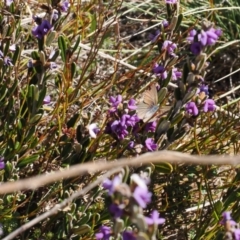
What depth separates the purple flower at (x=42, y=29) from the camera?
1.84 metres

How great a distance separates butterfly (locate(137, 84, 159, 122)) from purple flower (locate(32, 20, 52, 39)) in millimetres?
396

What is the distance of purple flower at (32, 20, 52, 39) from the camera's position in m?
1.84

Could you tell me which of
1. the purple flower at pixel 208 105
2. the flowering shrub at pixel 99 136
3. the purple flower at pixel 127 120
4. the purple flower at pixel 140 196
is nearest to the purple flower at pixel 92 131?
the flowering shrub at pixel 99 136

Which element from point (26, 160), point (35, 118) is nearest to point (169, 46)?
point (35, 118)

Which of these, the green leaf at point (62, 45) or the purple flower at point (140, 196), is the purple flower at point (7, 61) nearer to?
the green leaf at point (62, 45)

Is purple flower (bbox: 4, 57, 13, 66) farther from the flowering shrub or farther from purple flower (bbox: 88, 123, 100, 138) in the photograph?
purple flower (bbox: 88, 123, 100, 138)

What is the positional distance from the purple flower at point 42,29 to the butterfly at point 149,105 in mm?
396

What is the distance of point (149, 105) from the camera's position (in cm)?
183

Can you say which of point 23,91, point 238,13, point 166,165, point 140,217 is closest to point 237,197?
point 166,165

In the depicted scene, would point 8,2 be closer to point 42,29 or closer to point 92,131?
point 42,29

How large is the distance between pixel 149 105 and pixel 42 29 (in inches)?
17.4

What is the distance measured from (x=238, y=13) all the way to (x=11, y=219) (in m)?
2.00

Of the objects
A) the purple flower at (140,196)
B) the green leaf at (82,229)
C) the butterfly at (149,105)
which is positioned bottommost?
the green leaf at (82,229)

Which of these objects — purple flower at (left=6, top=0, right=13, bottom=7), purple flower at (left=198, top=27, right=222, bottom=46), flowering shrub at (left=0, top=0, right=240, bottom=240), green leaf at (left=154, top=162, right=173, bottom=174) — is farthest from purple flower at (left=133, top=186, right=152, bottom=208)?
purple flower at (left=6, top=0, right=13, bottom=7)
